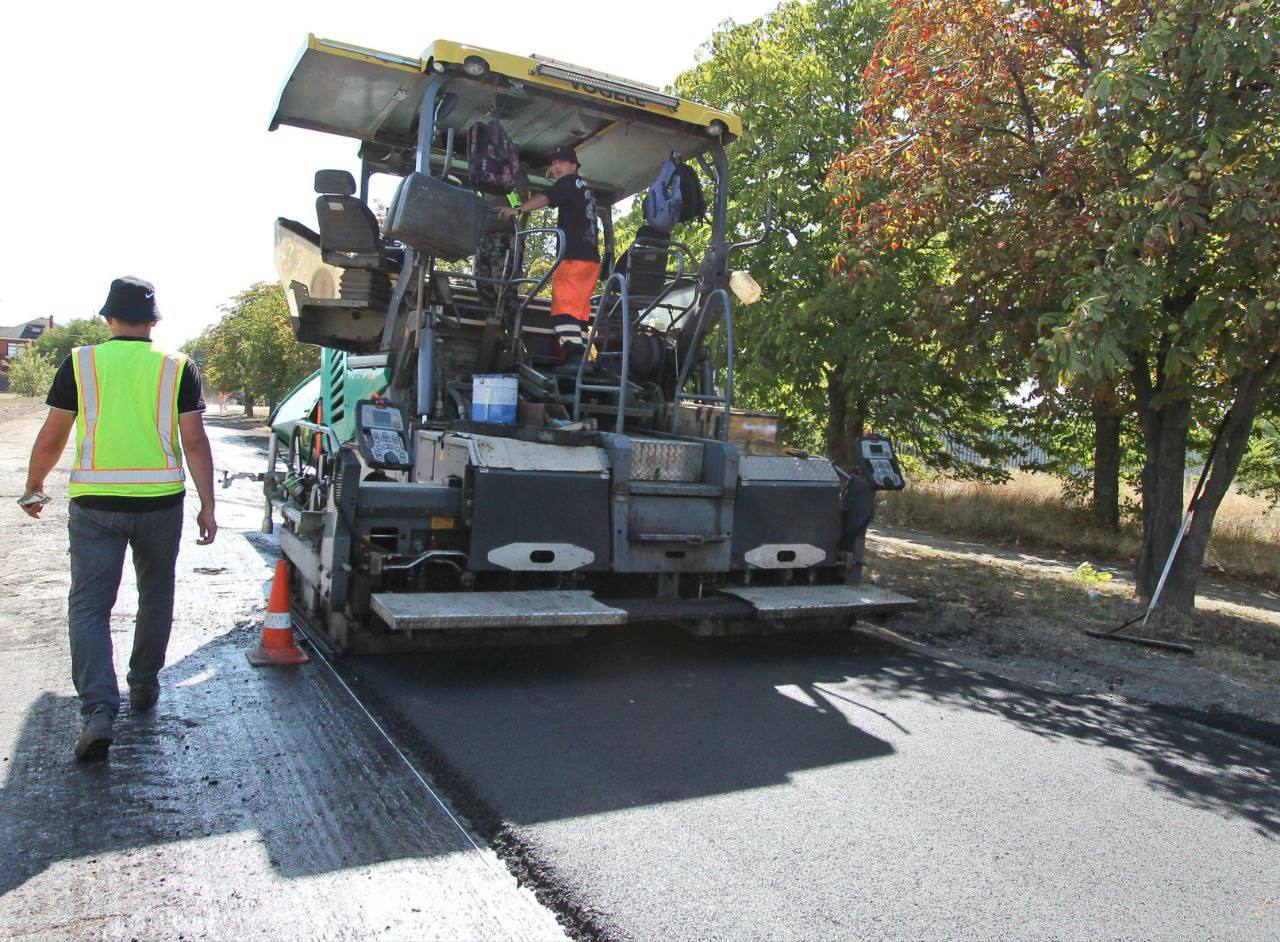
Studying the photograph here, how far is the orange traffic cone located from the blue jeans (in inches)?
41.7

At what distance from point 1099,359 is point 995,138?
2.96m

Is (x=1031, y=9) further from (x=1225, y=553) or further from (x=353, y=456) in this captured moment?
(x=1225, y=553)

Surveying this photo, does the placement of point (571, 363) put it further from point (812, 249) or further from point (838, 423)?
point (838, 423)

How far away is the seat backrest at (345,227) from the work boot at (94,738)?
11.4 feet

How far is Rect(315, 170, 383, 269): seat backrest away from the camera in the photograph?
6.29m

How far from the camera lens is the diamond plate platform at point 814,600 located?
5.67 m

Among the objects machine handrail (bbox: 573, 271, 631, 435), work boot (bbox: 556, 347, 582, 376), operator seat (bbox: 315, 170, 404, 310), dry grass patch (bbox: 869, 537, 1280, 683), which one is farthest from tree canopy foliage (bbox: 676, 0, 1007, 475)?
operator seat (bbox: 315, 170, 404, 310)

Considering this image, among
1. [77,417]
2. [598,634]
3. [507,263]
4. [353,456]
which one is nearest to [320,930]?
[77,417]

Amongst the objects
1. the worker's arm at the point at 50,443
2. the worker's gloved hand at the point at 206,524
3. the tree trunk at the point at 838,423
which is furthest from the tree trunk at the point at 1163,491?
the worker's arm at the point at 50,443

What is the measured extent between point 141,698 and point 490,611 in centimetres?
156

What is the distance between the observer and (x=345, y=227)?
636 cm

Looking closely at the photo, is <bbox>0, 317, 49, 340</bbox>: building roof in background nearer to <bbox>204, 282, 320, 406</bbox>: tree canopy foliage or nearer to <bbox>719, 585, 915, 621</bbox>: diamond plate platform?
<bbox>204, 282, 320, 406</bbox>: tree canopy foliage

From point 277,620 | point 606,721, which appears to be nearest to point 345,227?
point 277,620

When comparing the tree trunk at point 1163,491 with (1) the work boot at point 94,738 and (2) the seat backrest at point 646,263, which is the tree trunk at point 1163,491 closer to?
(2) the seat backrest at point 646,263
